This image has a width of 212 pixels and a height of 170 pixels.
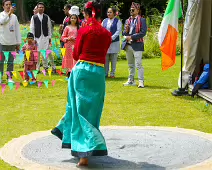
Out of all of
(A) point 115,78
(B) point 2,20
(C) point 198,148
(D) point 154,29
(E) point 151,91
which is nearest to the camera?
(C) point 198,148

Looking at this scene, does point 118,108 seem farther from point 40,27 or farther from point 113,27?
point 40,27

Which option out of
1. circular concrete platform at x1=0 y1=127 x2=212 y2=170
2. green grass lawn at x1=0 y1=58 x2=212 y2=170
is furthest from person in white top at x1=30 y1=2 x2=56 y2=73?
circular concrete platform at x1=0 y1=127 x2=212 y2=170

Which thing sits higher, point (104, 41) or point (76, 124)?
point (104, 41)

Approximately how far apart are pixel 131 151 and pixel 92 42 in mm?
1413

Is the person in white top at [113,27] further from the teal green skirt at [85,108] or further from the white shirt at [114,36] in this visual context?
the teal green skirt at [85,108]

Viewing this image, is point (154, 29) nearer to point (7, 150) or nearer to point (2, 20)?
point (2, 20)

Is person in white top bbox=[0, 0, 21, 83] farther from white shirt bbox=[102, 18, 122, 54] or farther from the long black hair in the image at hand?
the long black hair

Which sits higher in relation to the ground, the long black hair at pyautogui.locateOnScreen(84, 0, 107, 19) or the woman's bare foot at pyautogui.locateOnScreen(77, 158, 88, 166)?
the long black hair at pyautogui.locateOnScreen(84, 0, 107, 19)

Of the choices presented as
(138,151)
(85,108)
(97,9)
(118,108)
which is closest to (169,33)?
(118,108)

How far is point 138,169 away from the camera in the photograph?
5254 millimetres

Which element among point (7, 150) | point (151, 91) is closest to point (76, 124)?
point (7, 150)

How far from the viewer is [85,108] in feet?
17.6

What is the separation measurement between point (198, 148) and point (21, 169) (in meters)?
2.11

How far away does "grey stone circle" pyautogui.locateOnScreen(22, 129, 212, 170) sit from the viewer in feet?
17.9
